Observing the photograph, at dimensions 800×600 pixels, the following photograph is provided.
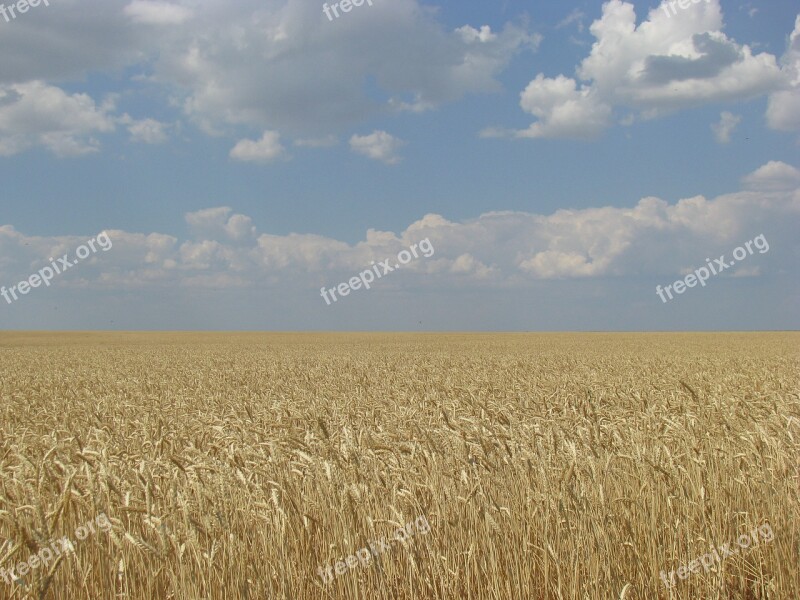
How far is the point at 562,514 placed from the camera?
4477 mm

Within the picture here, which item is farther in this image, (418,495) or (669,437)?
(669,437)

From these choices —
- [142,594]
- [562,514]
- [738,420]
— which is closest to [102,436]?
[142,594]

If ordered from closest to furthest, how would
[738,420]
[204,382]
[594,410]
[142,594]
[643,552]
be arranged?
1. [142,594]
2. [643,552]
3. [738,420]
4. [594,410]
5. [204,382]

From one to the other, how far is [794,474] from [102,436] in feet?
21.5

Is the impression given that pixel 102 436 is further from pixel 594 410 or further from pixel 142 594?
pixel 594 410

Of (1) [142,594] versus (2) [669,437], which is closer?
(1) [142,594]

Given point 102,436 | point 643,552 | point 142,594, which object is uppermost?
point 102,436

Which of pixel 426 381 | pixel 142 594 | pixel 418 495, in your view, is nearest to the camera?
pixel 142 594

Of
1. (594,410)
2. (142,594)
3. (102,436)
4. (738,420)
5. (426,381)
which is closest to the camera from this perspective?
(142,594)

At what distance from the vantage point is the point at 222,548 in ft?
13.1

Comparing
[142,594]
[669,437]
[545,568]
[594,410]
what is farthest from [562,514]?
[594,410]

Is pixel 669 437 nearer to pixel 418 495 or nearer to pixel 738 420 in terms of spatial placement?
pixel 738 420

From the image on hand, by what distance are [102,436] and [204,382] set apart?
9.69 m

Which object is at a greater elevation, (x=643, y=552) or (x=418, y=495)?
(x=418, y=495)
